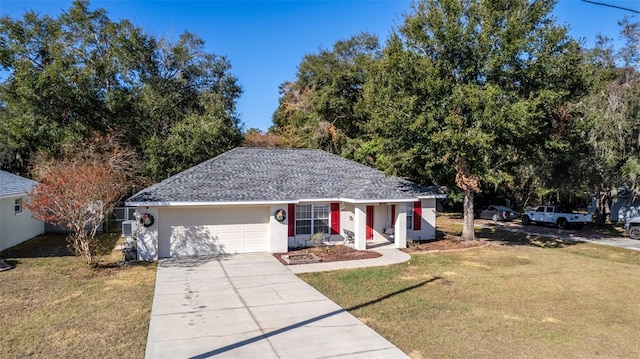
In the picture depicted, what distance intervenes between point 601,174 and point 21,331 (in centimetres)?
2803

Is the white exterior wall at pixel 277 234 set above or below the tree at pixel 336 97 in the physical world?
below

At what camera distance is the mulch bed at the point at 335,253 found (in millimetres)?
15805

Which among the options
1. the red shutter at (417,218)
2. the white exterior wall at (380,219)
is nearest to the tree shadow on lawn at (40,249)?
the white exterior wall at (380,219)

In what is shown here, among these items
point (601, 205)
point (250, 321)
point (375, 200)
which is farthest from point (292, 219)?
point (601, 205)

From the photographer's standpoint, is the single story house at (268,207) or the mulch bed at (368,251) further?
the mulch bed at (368,251)

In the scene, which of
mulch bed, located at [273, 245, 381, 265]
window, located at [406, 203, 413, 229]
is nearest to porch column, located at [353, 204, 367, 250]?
mulch bed, located at [273, 245, 381, 265]

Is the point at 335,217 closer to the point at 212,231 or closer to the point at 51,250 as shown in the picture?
the point at 212,231

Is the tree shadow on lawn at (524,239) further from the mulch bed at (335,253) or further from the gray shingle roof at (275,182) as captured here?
the mulch bed at (335,253)

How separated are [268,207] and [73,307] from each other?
8741 millimetres

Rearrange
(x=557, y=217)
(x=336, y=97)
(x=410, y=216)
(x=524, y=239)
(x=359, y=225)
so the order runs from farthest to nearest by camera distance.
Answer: (x=336, y=97) → (x=557, y=217) → (x=524, y=239) → (x=410, y=216) → (x=359, y=225)

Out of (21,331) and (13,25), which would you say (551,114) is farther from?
(13,25)

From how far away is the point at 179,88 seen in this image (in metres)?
31.3

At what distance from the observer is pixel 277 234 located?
17.0m

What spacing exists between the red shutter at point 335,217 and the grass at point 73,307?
806 cm
